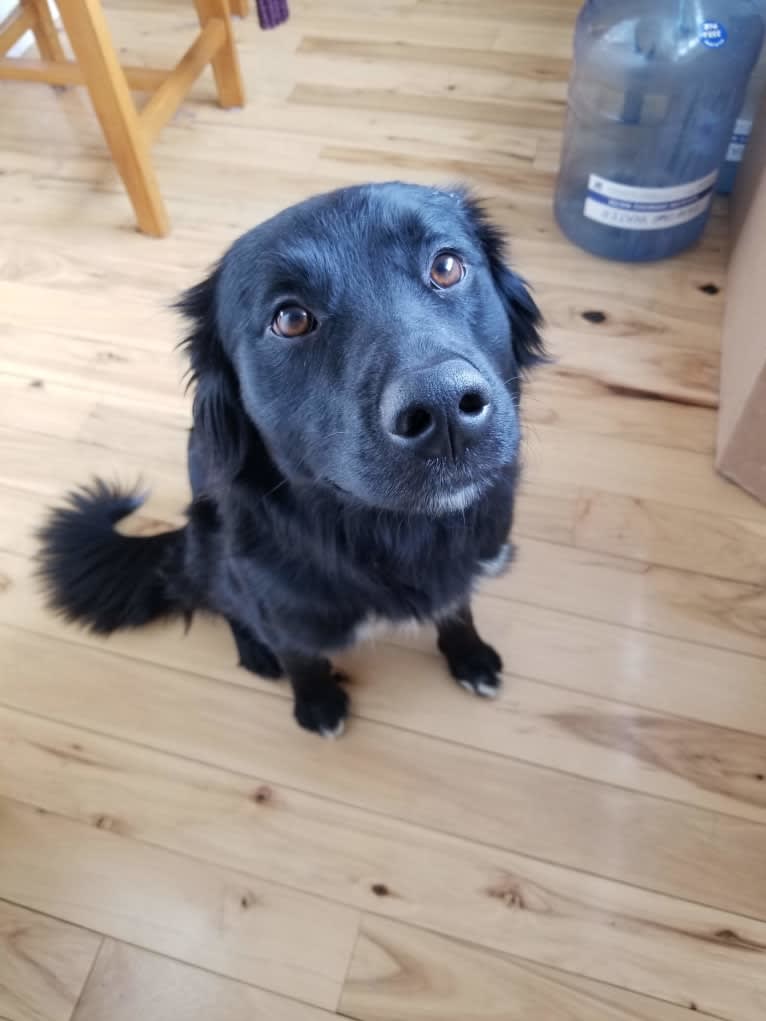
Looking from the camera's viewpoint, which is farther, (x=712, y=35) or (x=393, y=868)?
(x=712, y=35)

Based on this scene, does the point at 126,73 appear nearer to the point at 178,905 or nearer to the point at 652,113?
the point at 652,113

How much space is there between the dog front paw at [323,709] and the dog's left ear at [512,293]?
61cm

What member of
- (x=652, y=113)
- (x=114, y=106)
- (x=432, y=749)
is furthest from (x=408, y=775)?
(x=114, y=106)

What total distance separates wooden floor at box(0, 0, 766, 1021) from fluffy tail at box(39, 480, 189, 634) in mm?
57

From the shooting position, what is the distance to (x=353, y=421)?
30.9 inches

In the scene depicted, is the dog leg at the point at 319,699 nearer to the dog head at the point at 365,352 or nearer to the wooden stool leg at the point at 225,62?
the dog head at the point at 365,352

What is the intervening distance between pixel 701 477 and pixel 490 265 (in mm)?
764

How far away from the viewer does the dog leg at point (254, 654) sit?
51.9 inches

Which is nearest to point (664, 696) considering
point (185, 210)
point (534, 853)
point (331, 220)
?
point (534, 853)

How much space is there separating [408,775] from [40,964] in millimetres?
608

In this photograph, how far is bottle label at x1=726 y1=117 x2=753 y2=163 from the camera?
5.92 feet

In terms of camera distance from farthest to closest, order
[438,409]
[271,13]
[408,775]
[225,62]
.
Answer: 1. [271,13]
2. [225,62]
3. [408,775]
4. [438,409]

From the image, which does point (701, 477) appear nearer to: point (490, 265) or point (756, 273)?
point (756, 273)

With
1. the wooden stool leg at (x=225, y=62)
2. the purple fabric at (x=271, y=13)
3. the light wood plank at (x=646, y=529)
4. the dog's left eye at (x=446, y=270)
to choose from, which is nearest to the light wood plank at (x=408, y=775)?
the light wood plank at (x=646, y=529)
